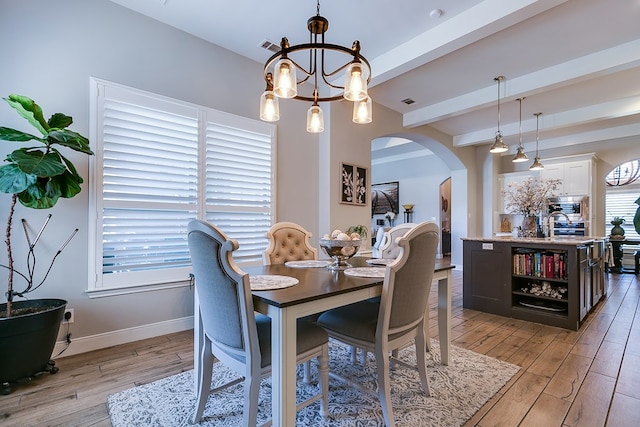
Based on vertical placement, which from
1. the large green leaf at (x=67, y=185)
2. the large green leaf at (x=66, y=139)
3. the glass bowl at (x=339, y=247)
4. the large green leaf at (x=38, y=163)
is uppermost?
the large green leaf at (x=66, y=139)

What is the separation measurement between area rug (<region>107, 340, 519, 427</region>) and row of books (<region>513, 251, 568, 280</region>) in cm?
160

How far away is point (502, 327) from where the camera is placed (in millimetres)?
3373

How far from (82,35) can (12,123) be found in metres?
0.93

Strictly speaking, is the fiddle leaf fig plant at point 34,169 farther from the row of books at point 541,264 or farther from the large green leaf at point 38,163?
the row of books at point 541,264

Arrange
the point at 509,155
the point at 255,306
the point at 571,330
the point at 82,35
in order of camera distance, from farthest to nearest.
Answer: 1. the point at 509,155
2. the point at 571,330
3. the point at 82,35
4. the point at 255,306

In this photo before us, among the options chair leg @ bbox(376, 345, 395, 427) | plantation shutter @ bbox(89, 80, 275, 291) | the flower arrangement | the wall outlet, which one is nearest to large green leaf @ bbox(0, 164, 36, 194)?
plantation shutter @ bbox(89, 80, 275, 291)

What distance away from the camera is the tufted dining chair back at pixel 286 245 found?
2.70 metres

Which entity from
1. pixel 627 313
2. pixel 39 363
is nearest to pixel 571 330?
pixel 627 313

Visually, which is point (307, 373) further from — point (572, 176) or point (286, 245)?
point (572, 176)

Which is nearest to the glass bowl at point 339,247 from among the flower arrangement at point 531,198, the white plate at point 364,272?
the white plate at point 364,272

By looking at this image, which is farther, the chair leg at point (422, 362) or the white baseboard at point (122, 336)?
the white baseboard at point (122, 336)

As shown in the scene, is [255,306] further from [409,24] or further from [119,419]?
[409,24]

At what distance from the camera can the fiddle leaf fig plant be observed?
1.99m

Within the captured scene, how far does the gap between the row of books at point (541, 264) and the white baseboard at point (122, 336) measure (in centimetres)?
377
